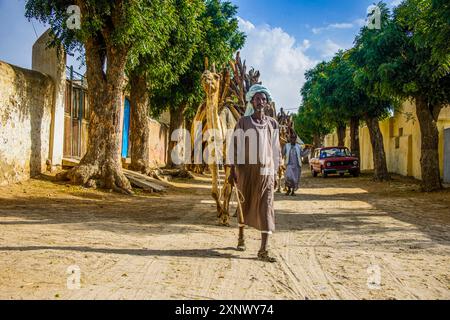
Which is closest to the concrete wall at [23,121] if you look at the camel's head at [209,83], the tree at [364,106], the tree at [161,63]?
the tree at [161,63]

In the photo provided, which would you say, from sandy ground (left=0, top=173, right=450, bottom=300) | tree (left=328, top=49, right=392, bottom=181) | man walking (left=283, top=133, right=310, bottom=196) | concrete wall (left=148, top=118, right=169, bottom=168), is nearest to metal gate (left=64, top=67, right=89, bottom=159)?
sandy ground (left=0, top=173, right=450, bottom=300)

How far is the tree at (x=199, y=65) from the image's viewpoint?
23641mm

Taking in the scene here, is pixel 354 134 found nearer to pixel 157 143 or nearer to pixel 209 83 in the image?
pixel 157 143

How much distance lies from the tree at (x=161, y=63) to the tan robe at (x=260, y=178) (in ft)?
29.5

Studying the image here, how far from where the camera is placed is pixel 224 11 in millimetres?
28016

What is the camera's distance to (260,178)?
660 cm

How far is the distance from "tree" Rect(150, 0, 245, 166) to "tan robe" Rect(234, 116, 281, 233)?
16089mm

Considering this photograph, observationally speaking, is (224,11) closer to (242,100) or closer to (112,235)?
(242,100)

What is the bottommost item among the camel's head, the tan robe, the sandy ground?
the sandy ground

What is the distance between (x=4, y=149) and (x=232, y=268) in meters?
9.21

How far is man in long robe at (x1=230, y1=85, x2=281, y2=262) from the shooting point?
653 cm

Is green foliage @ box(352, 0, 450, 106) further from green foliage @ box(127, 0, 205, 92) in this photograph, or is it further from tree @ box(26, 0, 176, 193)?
tree @ box(26, 0, 176, 193)

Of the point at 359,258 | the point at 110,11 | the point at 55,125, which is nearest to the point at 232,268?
the point at 359,258

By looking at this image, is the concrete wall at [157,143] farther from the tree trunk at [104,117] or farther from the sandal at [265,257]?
the sandal at [265,257]
